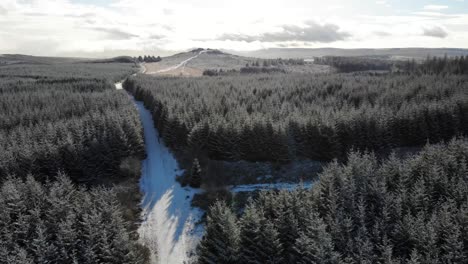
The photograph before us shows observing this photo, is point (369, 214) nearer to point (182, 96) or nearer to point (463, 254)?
point (463, 254)

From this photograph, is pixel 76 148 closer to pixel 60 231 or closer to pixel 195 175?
pixel 195 175

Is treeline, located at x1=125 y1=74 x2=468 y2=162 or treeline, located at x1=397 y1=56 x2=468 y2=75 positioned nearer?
treeline, located at x1=125 y1=74 x2=468 y2=162

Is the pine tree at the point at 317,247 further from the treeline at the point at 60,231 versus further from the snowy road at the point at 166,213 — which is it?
the snowy road at the point at 166,213

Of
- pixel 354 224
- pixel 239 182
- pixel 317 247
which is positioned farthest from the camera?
pixel 239 182

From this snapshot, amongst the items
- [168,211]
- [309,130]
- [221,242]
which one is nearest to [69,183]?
[168,211]

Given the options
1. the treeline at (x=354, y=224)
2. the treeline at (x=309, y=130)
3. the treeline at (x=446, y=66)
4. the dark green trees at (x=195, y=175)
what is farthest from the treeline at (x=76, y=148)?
the treeline at (x=446, y=66)

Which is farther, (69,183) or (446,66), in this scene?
(446,66)

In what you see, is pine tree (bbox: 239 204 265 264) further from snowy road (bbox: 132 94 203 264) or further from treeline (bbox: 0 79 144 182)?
treeline (bbox: 0 79 144 182)

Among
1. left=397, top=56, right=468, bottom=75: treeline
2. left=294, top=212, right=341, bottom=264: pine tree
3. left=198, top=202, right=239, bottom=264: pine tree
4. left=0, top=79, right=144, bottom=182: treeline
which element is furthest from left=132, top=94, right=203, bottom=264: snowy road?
left=397, top=56, right=468, bottom=75: treeline
